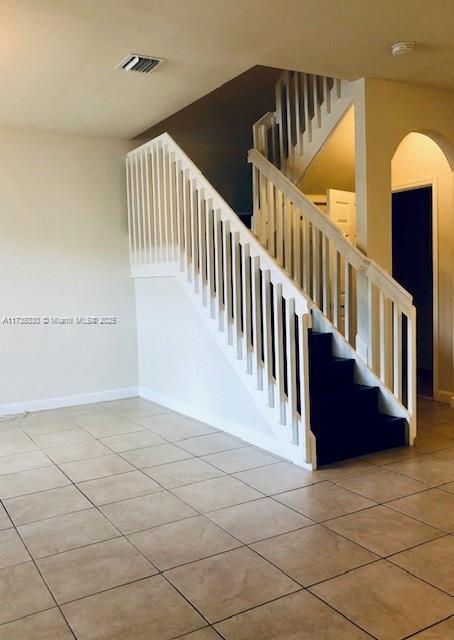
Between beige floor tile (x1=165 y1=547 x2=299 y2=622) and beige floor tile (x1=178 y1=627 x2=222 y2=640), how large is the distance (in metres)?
0.07

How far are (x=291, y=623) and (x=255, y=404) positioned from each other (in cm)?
222

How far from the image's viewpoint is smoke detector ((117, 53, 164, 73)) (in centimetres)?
386

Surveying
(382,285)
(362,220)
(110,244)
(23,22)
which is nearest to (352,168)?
(362,220)

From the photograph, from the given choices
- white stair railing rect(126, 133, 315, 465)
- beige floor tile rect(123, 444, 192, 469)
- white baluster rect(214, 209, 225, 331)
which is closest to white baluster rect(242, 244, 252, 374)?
white stair railing rect(126, 133, 315, 465)

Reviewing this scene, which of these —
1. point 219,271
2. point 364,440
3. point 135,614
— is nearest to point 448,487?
point 364,440

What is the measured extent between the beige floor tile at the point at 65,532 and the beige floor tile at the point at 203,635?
3.05 ft

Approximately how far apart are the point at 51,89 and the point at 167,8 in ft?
5.62

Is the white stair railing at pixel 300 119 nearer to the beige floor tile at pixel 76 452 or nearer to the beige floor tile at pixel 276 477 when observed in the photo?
the beige floor tile at pixel 276 477

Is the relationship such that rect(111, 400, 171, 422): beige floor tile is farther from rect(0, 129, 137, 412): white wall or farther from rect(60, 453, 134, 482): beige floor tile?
rect(60, 453, 134, 482): beige floor tile

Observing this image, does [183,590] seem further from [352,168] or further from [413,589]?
[352,168]

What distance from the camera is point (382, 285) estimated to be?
429 centimetres

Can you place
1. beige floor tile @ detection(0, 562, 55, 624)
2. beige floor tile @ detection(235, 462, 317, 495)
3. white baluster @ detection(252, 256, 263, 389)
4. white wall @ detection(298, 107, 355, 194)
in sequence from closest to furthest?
beige floor tile @ detection(0, 562, 55, 624) < beige floor tile @ detection(235, 462, 317, 495) < white baluster @ detection(252, 256, 263, 389) < white wall @ detection(298, 107, 355, 194)

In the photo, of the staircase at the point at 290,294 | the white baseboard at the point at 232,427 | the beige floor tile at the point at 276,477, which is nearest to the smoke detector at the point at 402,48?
the staircase at the point at 290,294

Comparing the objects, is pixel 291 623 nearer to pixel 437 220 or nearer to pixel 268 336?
pixel 268 336
